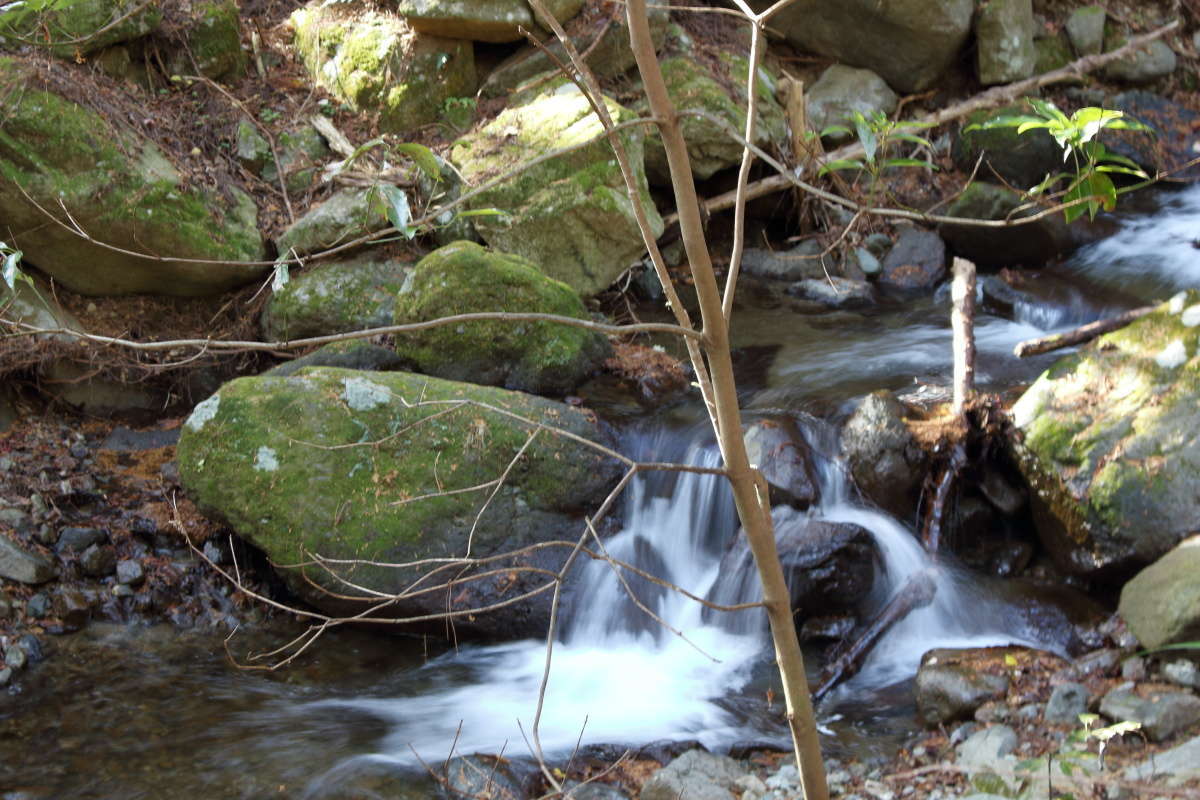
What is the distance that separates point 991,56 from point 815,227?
3135 mm

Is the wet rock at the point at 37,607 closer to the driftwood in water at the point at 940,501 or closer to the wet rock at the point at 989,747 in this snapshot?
the wet rock at the point at 989,747

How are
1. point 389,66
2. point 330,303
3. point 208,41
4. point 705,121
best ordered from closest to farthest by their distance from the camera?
point 330,303 < point 208,41 < point 389,66 < point 705,121


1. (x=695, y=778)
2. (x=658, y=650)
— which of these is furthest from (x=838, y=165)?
(x=658, y=650)

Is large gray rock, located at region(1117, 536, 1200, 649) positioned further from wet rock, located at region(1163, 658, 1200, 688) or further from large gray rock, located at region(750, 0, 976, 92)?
large gray rock, located at region(750, 0, 976, 92)

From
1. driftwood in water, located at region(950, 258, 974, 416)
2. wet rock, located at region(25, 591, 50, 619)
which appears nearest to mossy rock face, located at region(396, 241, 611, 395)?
driftwood in water, located at region(950, 258, 974, 416)

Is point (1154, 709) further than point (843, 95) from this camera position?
No

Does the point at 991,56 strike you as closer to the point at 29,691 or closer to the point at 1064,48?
the point at 1064,48

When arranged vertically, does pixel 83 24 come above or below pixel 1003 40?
above

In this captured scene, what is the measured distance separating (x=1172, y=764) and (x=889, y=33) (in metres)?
9.72

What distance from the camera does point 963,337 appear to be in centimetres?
600

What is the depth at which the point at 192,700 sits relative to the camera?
4.59 meters

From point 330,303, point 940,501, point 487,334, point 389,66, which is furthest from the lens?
point 389,66

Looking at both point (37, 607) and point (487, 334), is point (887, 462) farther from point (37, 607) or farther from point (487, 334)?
point (37, 607)

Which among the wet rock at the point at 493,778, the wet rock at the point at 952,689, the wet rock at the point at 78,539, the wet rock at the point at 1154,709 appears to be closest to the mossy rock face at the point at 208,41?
the wet rock at the point at 78,539
